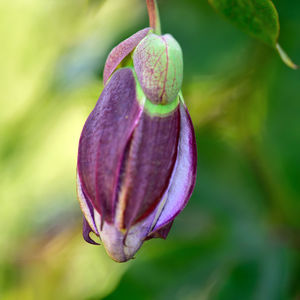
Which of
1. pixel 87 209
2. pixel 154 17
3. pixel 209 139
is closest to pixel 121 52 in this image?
pixel 154 17

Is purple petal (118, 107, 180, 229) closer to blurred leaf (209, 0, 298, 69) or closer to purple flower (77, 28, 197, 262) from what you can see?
purple flower (77, 28, 197, 262)

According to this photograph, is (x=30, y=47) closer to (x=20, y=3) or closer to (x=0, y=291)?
(x=20, y=3)

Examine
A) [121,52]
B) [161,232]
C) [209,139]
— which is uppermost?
[121,52]

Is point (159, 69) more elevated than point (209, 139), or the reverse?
point (159, 69)

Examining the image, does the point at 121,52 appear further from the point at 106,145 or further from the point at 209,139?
the point at 209,139

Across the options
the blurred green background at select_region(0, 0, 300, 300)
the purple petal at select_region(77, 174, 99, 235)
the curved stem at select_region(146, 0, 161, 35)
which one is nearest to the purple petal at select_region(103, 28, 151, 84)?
the curved stem at select_region(146, 0, 161, 35)
